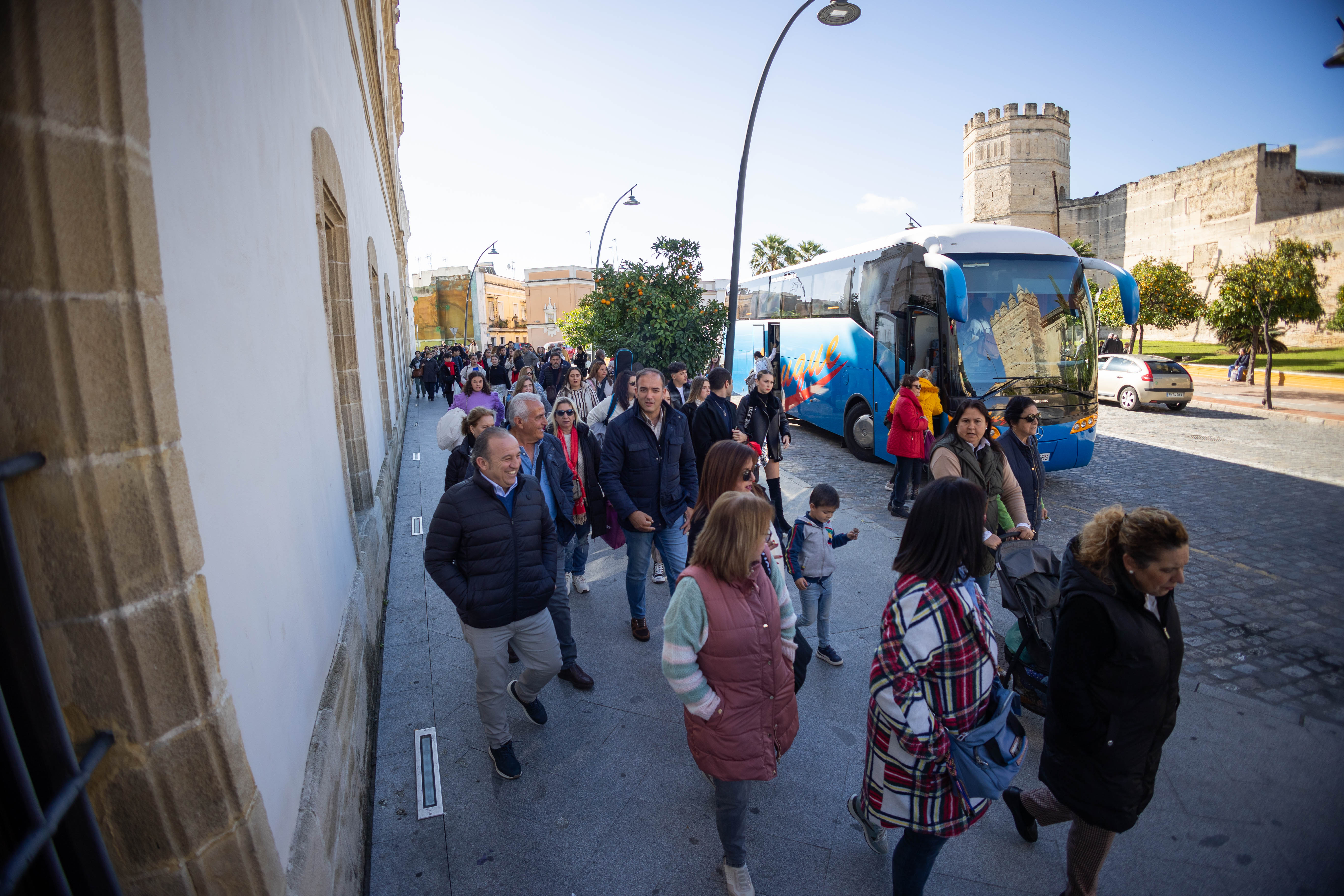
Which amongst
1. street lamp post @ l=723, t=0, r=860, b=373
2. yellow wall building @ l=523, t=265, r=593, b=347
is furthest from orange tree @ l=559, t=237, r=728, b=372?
yellow wall building @ l=523, t=265, r=593, b=347

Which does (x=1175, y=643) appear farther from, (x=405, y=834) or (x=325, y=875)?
(x=405, y=834)

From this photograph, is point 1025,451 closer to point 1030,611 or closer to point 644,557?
point 1030,611

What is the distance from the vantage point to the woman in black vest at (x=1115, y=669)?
2172 mm

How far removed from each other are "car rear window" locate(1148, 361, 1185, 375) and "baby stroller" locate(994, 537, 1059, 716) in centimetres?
1620

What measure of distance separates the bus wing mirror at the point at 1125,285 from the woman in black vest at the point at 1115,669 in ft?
25.9

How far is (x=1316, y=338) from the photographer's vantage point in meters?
29.2

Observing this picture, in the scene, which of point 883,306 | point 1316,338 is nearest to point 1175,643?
point 883,306

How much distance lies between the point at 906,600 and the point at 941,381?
7403 millimetres

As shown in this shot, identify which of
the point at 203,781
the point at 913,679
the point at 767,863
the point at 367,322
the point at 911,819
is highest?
the point at 367,322

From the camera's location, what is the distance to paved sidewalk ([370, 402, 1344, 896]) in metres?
2.69

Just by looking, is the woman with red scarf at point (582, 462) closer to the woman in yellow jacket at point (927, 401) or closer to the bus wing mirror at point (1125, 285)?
the woman in yellow jacket at point (927, 401)

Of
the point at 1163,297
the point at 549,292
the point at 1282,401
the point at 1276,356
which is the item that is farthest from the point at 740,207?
the point at 549,292

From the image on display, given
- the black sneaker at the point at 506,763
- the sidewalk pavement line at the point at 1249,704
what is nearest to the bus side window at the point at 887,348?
the sidewalk pavement line at the point at 1249,704

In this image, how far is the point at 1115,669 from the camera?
2.18 meters
